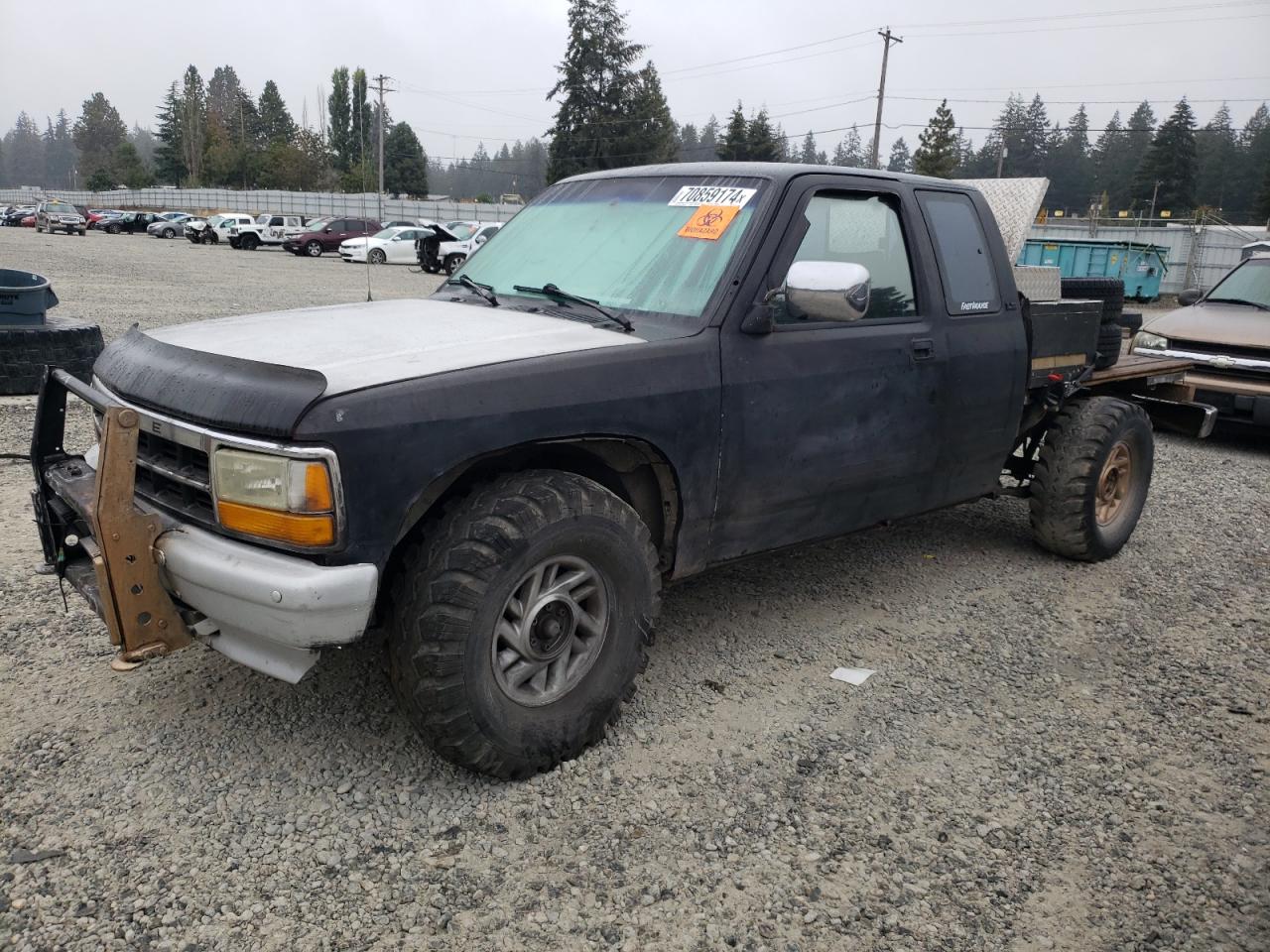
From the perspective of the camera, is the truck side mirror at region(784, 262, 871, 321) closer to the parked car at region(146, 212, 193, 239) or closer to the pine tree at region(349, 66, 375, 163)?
the parked car at region(146, 212, 193, 239)

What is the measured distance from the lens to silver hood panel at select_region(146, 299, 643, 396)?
276cm

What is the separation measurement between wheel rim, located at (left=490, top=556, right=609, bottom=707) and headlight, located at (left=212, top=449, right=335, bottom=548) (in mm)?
607

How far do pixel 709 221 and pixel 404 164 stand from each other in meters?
89.2

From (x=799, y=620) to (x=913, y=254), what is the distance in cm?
169

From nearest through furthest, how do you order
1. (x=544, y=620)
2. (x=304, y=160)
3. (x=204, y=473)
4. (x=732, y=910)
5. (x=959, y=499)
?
(x=732, y=910)
(x=204, y=473)
(x=544, y=620)
(x=959, y=499)
(x=304, y=160)

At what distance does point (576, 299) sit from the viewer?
3.58m

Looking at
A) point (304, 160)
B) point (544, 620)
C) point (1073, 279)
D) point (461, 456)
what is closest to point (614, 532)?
point (544, 620)

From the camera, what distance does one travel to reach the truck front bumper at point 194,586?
8.26 feet

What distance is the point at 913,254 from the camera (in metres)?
4.16

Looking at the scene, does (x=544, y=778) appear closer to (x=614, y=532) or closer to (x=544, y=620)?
(x=544, y=620)

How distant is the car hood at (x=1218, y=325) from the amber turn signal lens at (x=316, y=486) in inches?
346

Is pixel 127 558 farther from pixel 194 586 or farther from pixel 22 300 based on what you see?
pixel 22 300

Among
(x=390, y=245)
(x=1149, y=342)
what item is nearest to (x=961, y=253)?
(x=1149, y=342)

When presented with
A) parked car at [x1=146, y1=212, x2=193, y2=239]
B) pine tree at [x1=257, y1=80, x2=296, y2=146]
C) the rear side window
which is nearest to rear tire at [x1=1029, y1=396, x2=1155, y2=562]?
the rear side window
